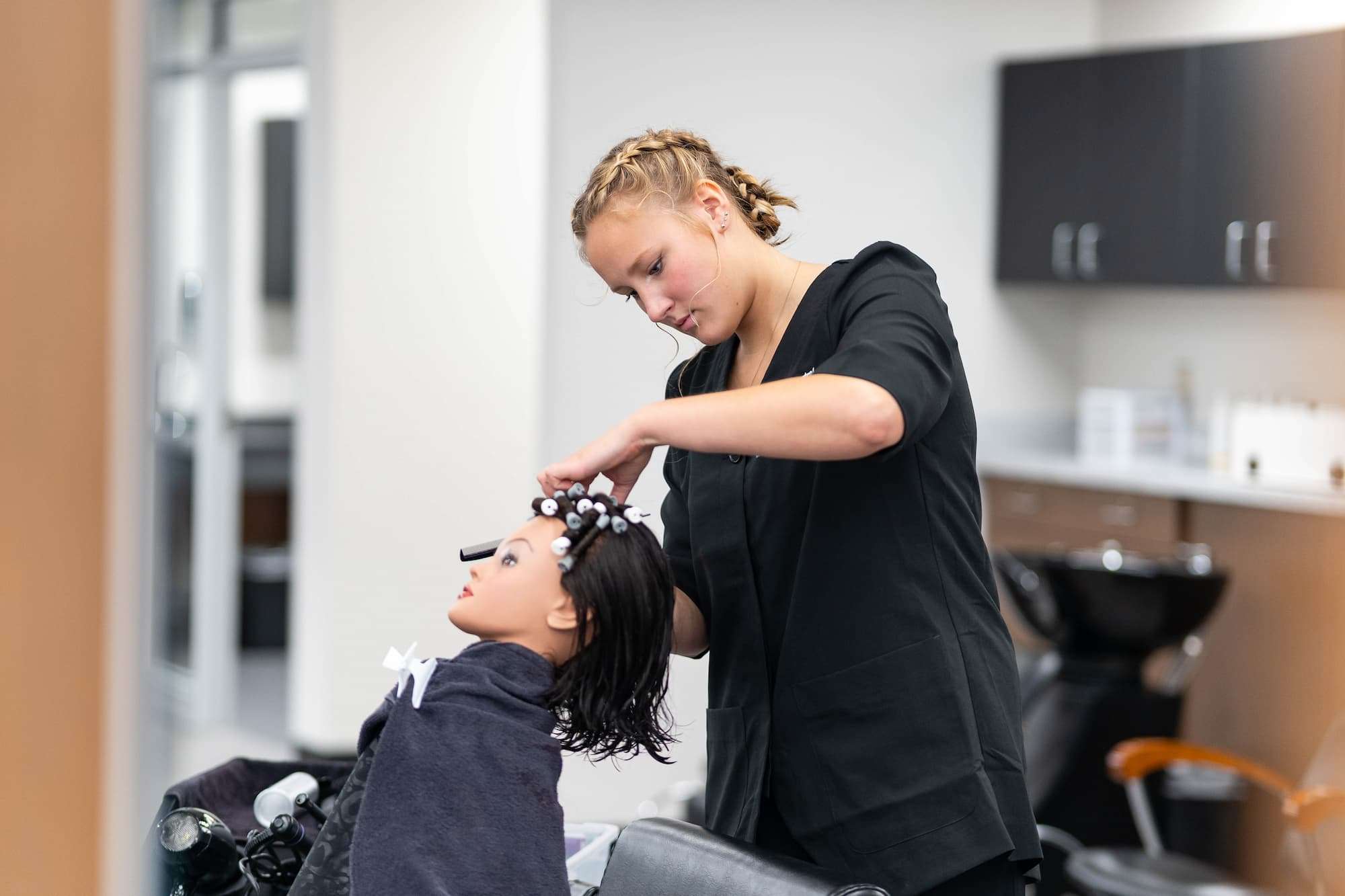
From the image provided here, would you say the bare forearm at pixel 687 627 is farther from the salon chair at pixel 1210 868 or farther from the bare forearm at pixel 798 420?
the salon chair at pixel 1210 868

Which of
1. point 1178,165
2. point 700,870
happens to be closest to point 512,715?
point 700,870

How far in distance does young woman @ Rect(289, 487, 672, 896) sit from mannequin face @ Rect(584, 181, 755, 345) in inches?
7.7

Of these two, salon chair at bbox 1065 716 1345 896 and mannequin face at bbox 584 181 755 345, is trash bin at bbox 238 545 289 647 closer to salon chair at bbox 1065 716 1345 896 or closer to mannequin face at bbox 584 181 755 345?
salon chair at bbox 1065 716 1345 896

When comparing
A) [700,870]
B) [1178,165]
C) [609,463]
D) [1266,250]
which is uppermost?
[1178,165]

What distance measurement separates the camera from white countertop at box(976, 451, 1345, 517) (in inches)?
145

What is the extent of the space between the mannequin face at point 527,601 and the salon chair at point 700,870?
0.22m

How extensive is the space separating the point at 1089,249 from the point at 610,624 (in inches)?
135

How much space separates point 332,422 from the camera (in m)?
3.79

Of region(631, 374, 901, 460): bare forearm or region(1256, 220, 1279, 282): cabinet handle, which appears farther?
region(1256, 220, 1279, 282): cabinet handle

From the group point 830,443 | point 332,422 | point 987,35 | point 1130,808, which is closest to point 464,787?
point 830,443

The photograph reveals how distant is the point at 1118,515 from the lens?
4.15 metres

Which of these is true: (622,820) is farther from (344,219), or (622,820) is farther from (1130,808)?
(344,219)

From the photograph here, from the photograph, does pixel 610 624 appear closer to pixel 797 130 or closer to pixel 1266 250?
pixel 797 130

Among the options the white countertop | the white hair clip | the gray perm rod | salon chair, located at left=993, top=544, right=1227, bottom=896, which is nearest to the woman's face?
the gray perm rod
